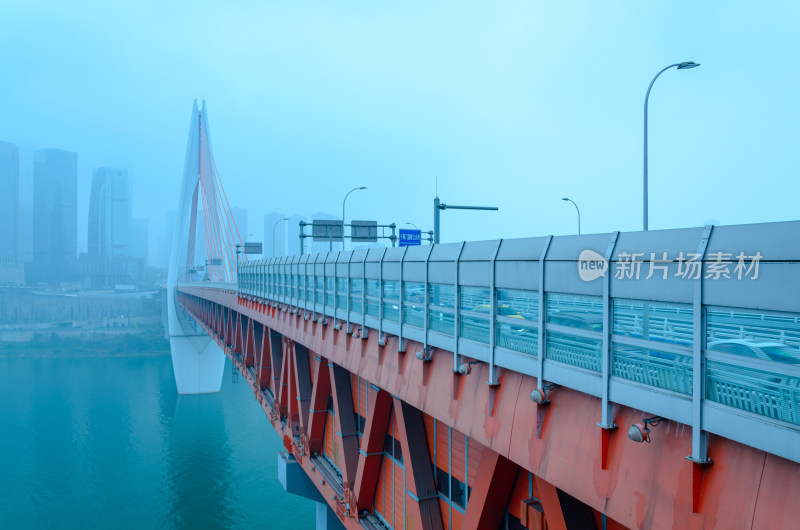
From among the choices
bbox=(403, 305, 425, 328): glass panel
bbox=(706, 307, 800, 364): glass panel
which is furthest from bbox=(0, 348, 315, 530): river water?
bbox=(706, 307, 800, 364): glass panel

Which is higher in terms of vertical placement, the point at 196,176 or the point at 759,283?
the point at 196,176

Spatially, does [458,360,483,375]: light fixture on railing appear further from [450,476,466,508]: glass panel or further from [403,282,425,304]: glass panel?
[450,476,466,508]: glass panel

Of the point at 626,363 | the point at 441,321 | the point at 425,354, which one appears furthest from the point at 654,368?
the point at 425,354

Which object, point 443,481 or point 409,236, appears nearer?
point 443,481

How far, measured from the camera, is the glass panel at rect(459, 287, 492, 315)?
7.48 meters

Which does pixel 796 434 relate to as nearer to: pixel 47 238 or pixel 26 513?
pixel 26 513

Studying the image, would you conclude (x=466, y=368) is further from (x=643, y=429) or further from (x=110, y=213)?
(x=110, y=213)

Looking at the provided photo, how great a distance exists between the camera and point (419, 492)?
1040 cm

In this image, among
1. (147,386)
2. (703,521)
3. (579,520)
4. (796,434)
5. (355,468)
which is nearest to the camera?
(796,434)

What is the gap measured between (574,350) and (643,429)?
111 centimetres

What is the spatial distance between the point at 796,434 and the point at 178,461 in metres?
42.6

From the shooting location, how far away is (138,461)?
3956 centimetres

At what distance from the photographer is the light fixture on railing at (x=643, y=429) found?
4539 millimetres

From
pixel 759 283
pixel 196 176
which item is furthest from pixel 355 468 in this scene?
pixel 196 176
